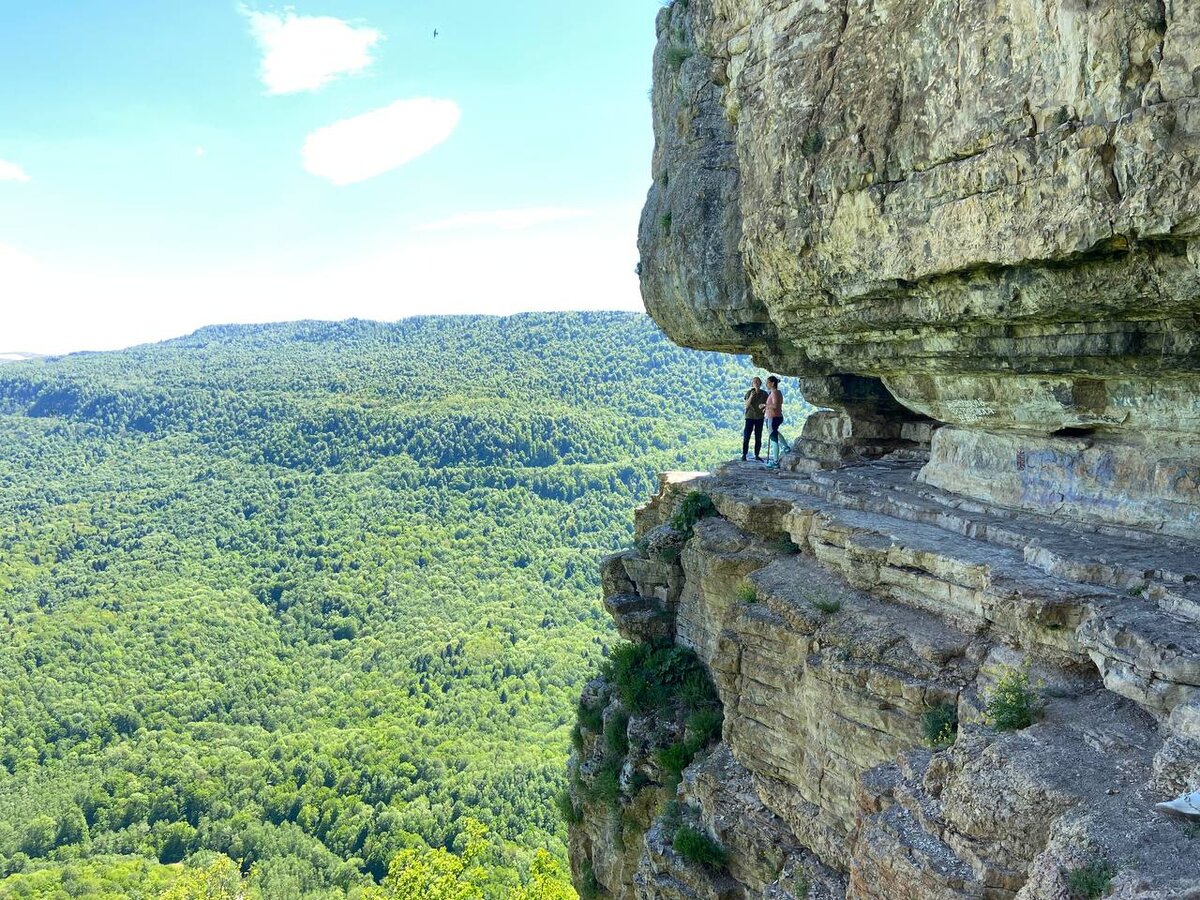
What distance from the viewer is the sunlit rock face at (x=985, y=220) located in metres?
6.92

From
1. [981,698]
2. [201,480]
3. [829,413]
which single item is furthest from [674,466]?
[981,698]

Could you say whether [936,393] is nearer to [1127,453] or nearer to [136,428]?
[1127,453]

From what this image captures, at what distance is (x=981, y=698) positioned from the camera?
7.77 m

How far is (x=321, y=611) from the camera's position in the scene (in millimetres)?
102875

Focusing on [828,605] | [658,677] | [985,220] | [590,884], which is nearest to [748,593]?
[828,605]

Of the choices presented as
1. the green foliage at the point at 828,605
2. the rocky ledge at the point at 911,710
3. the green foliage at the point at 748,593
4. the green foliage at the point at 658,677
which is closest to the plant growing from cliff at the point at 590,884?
the rocky ledge at the point at 911,710

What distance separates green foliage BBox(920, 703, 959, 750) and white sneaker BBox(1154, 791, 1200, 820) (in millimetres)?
2302

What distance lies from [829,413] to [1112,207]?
32.2 ft

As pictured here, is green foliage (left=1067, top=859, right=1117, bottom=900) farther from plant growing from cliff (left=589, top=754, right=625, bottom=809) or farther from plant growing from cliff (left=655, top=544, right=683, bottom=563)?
plant growing from cliff (left=655, top=544, right=683, bottom=563)

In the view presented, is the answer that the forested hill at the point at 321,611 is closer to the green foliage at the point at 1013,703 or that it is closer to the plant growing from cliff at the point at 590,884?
the plant growing from cliff at the point at 590,884

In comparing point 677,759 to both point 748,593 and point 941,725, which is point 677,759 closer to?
point 748,593

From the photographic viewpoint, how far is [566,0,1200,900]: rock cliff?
6492 mm

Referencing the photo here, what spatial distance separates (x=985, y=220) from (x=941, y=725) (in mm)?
5259

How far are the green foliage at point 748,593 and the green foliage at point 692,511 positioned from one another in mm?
3604
